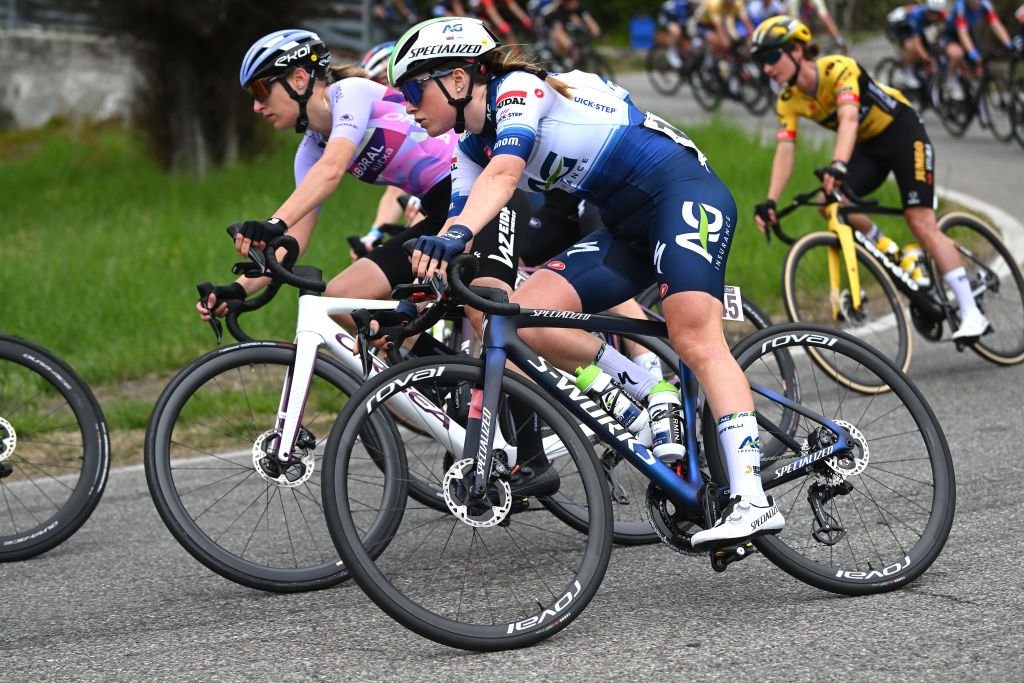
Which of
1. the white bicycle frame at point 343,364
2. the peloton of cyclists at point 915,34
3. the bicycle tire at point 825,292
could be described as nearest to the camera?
the white bicycle frame at point 343,364

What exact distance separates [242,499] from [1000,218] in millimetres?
8825

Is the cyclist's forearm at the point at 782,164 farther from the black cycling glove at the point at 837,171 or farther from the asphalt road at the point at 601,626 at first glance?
the asphalt road at the point at 601,626

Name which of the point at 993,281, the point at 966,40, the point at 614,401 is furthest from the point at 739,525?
the point at 966,40

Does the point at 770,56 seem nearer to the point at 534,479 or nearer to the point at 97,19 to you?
the point at 534,479

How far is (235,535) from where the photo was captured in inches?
227

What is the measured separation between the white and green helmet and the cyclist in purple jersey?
0.87m

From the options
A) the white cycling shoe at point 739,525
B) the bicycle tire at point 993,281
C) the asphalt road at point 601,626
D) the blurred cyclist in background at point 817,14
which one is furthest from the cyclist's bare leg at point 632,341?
the blurred cyclist in background at point 817,14

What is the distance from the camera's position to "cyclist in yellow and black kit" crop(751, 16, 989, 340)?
7.91m

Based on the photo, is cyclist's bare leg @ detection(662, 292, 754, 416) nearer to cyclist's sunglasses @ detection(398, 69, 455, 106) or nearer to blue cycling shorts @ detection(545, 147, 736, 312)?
blue cycling shorts @ detection(545, 147, 736, 312)

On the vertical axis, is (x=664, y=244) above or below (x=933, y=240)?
above

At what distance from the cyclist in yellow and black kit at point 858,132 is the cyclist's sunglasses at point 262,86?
3.08 meters

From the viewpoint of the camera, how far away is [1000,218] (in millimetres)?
12727

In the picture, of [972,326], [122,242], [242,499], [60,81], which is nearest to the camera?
[242,499]

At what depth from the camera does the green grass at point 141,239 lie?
9719 mm
